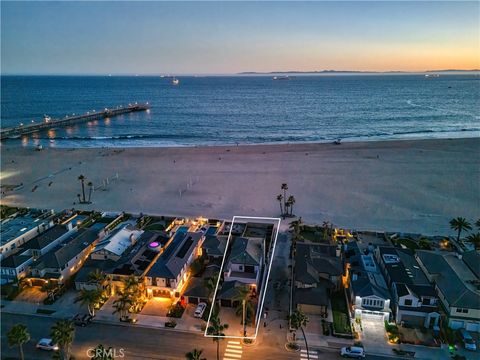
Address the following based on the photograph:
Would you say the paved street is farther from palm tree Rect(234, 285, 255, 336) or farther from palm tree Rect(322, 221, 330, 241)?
palm tree Rect(322, 221, 330, 241)

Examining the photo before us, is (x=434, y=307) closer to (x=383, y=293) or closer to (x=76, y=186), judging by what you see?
(x=383, y=293)

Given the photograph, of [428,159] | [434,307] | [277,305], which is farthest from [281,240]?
[428,159]

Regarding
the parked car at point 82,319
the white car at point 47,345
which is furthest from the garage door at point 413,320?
the white car at point 47,345

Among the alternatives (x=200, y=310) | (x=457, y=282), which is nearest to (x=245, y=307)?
(x=200, y=310)

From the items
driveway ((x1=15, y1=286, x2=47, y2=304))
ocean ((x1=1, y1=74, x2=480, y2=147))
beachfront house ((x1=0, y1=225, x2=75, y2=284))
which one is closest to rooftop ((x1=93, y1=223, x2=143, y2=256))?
beachfront house ((x1=0, y1=225, x2=75, y2=284))

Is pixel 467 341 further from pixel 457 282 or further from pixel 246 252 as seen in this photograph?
pixel 246 252

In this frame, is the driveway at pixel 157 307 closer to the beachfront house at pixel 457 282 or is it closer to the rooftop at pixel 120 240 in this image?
the rooftop at pixel 120 240
